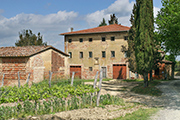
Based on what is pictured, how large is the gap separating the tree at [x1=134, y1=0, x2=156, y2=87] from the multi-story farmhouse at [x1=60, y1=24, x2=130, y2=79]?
13098 millimetres

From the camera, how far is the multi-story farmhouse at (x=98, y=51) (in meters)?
31.0

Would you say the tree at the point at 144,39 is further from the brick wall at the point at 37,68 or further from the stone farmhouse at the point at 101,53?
the stone farmhouse at the point at 101,53

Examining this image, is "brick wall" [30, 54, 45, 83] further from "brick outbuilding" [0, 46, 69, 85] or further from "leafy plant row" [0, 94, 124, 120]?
"leafy plant row" [0, 94, 124, 120]

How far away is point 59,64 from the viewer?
24.2 meters

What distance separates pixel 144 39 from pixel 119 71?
14.6m

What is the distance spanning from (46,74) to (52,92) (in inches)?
486

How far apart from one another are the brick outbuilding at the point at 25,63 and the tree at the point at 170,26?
1096 cm

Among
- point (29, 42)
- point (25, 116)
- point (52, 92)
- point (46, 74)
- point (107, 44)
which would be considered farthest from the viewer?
point (29, 42)

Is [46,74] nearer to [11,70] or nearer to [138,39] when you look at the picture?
[11,70]

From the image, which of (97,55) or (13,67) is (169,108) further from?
(97,55)

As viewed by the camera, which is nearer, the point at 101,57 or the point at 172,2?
the point at 172,2

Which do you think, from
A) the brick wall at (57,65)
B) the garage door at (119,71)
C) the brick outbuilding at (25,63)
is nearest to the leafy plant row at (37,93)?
the brick outbuilding at (25,63)

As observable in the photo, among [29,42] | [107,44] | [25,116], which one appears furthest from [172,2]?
[29,42]

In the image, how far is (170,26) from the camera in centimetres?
1638
